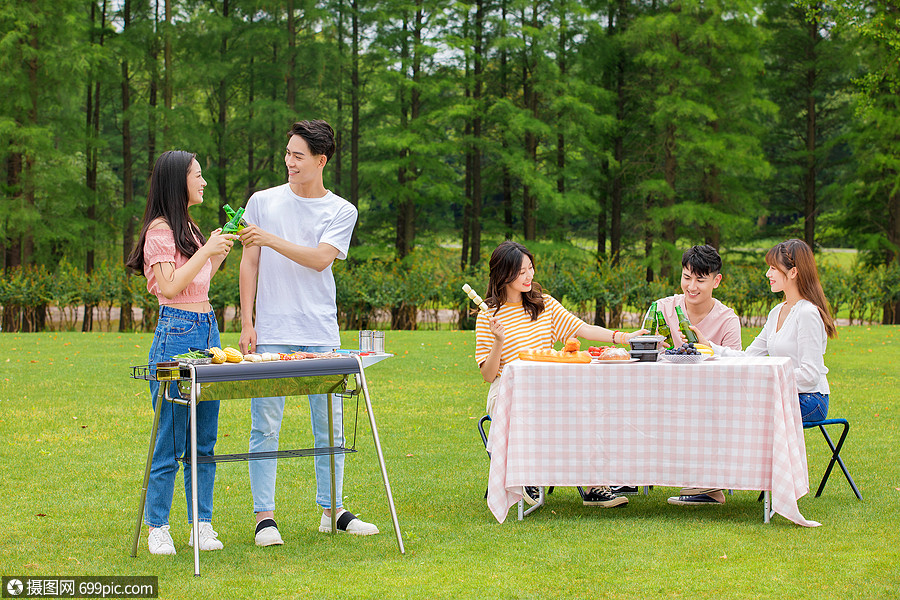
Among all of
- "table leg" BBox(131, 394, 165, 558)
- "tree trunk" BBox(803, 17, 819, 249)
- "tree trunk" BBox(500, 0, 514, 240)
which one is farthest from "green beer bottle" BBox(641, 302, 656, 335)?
"tree trunk" BBox(803, 17, 819, 249)

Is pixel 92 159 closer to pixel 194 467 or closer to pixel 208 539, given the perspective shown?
pixel 208 539

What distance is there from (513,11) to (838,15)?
27.0 feet

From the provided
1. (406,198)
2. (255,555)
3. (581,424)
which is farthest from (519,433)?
(406,198)

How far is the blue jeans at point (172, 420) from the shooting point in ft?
13.4

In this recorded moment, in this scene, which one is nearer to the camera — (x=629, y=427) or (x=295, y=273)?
(x=295, y=273)

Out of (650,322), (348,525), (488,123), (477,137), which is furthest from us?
(488,123)

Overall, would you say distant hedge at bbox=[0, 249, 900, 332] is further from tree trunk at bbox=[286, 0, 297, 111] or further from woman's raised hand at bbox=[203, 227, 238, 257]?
woman's raised hand at bbox=[203, 227, 238, 257]

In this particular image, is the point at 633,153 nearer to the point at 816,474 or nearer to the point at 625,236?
the point at 625,236

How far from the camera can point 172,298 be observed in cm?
407

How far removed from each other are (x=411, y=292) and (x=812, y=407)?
1487 cm

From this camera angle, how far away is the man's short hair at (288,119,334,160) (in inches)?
169

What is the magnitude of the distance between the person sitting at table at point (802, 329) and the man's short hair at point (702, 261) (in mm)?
303

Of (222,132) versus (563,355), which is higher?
(222,132)

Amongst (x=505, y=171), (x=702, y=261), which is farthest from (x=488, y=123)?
(x=702, y=261)
